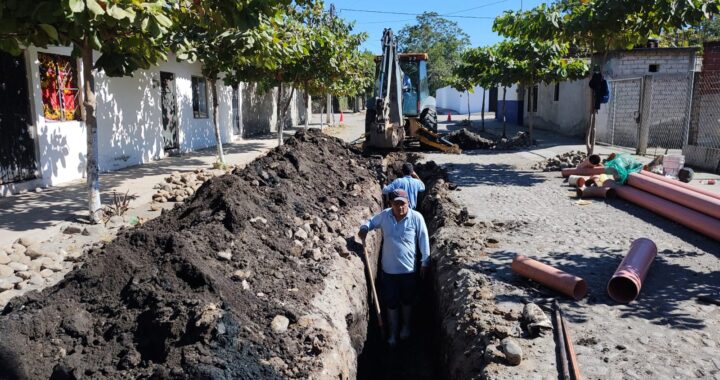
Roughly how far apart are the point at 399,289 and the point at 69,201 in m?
6.00

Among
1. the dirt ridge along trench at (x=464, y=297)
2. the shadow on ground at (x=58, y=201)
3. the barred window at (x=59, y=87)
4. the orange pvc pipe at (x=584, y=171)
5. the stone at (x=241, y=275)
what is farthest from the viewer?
the orange pvc pipe at (x=584, y=171)

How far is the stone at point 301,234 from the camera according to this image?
5904 mm

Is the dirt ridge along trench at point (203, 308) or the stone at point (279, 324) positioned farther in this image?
the stone at point (279, 324)

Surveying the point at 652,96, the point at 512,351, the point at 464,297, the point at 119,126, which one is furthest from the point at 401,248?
the point at 652,96

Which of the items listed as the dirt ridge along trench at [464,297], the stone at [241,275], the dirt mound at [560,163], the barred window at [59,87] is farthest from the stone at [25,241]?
the dirt mound at [560,163]

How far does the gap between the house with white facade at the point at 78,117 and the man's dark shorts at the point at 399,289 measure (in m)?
6.94

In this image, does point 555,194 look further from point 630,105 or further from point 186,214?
point 630,105

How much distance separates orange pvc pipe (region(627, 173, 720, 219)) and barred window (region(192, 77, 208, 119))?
13.1 metres

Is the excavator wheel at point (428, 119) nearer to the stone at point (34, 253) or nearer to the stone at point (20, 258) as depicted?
the stone at point (34, 253)

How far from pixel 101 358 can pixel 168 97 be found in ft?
42.0

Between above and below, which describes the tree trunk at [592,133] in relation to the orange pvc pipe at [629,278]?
above

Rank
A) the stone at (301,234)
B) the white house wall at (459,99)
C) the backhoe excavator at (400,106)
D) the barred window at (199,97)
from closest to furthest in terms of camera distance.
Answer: the stone at (301,234) → the backhoe excavator at (400,106) → the barred window at (199,97) → the white house wall at (459,99)

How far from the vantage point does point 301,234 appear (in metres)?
5.96

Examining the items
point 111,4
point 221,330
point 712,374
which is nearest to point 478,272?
point 712,374
